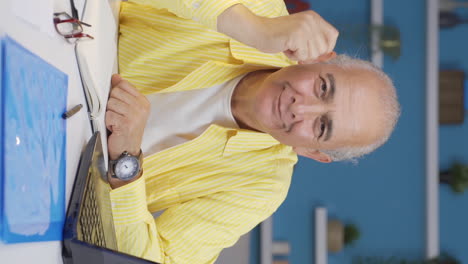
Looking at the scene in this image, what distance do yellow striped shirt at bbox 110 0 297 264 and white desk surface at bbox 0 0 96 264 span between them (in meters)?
0.53

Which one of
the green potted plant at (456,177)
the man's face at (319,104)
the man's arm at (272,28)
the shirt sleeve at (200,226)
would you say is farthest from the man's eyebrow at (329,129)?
the green potted plant at (456,177)

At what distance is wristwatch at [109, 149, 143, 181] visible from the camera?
0.96 meters

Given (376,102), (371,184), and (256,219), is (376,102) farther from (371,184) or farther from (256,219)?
(371,184)

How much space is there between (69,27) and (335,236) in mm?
2181

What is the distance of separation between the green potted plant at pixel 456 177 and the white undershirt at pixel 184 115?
1611mm

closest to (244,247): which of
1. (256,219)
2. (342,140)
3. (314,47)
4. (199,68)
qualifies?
(256,219)

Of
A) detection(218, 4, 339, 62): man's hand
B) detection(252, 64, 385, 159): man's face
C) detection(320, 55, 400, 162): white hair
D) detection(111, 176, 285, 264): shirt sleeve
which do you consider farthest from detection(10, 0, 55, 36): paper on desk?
detection(320, 55, 400, 162): white hair

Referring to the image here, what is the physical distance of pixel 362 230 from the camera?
2.67m

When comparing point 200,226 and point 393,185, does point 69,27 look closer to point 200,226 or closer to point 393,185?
point 200,226

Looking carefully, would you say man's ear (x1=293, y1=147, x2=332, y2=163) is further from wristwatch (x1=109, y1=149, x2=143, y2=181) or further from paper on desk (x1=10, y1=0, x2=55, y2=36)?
paper on desk (x1=10, y1=0, x2=55, y2=36)

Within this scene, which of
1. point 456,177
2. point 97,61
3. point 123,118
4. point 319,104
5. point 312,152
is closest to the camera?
point 97,61

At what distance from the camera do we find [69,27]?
0.69 meters

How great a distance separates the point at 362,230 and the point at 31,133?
7.82 ft

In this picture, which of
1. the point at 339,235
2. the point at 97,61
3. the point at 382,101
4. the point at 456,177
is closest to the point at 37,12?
the point at 97,61
